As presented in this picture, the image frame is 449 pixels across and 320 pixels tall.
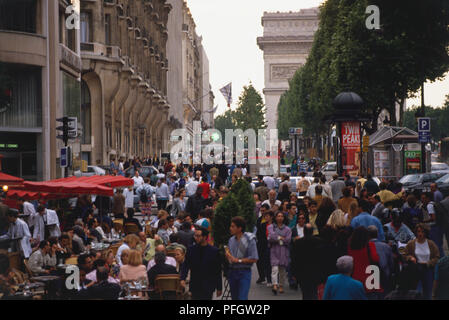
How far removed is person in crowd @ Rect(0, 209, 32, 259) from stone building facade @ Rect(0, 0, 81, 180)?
1508cm

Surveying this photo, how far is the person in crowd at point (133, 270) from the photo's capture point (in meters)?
12.6

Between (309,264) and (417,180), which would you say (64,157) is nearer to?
(417,180)

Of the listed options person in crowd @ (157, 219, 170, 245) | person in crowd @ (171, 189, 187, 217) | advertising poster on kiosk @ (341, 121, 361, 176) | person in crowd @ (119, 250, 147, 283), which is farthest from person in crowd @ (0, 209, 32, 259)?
advertising poster on kiosk @ (341, 121, 361, 176)

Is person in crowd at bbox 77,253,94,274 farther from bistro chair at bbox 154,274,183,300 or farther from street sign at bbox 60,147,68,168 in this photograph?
street sign at bbox 60,147,68,168

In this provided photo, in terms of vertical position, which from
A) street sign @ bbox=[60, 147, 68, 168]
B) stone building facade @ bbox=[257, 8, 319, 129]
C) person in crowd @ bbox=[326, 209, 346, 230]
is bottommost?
person in crowd @ bbox=[326, 209, 346, 230]

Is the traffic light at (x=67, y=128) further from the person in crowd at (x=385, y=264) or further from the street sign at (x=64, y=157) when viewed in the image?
the person in crowd at (x=385, y=264)

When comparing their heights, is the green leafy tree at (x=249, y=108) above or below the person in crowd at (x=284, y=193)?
above

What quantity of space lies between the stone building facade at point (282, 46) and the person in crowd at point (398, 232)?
383 ft

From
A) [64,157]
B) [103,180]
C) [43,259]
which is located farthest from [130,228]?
[64,157]

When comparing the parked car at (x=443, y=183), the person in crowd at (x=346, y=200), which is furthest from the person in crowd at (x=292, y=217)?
the parked car at (x=443, y=183)

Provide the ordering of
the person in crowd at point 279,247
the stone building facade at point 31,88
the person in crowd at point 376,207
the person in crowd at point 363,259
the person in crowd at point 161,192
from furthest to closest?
the stone building facade at point 31,88 < the person in crowd at point 161,192 < the person in crowd at point 376,207 < the person in crowd at point 279,247 < the person in crowd at point 363,259

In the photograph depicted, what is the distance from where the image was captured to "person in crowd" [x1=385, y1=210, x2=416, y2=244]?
594 inches

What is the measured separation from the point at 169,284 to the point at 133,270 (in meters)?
0.71

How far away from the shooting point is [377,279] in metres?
12.1
